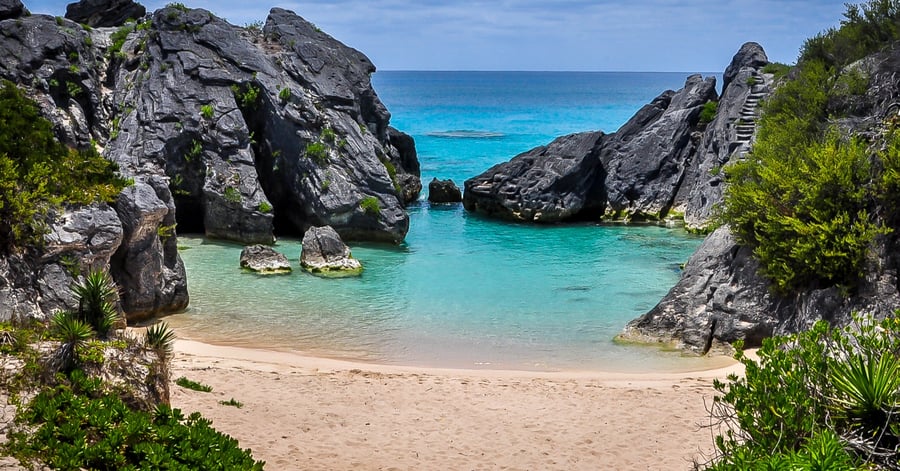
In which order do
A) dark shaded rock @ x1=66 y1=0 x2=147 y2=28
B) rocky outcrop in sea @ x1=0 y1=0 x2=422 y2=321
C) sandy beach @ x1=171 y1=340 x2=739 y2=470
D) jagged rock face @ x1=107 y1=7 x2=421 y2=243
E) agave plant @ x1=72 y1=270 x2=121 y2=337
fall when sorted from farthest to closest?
dark shaded rock @ x1=66 y1=0 x2=147 y2=28 < rocky outcrop in sea @ x1=0 y1=0 x2=422 y2=321 < jagged rock face @ x1=107 y1=7 x2=421 y2=243 < sandy beach @ x1=171 y1=340 x2=739 y2=470 < agave plant @ x1=72 y1=270 x2=121 y2=337

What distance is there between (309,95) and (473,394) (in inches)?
868

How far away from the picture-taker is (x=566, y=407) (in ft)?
46.7

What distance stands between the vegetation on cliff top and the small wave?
70.7 m

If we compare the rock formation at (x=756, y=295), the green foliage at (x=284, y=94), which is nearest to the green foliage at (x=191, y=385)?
the rock formation at (x=756, y=295)

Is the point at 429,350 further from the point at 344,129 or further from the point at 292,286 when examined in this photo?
the point at 344,129

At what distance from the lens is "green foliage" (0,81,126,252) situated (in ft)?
52.6

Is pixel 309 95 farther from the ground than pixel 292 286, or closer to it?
farther from the ground

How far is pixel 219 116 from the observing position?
32.2 m

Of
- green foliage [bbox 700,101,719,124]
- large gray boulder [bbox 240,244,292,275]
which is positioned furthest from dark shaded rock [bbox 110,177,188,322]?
green foliage [bbox 700,101,719,124]

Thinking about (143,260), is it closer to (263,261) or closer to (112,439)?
(263,261)

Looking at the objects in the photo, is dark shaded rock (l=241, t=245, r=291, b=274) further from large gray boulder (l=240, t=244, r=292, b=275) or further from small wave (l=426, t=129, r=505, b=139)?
small wave (l=426, t=129, r=505, b=139)

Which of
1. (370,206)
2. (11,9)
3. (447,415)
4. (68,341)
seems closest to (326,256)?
(370,206)

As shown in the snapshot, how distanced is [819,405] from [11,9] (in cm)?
3597

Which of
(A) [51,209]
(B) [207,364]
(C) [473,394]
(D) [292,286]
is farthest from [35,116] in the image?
(C) [473,394]
